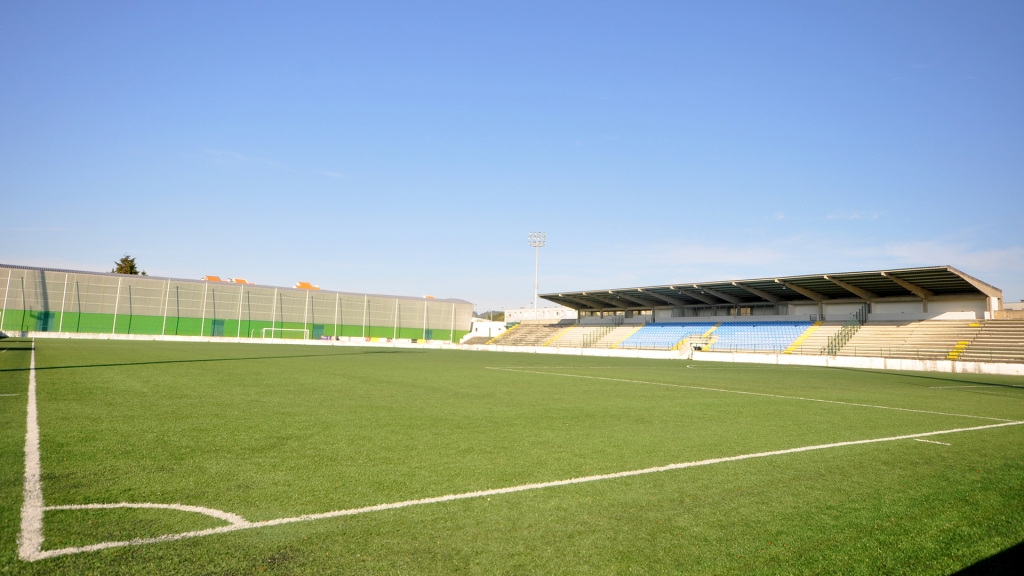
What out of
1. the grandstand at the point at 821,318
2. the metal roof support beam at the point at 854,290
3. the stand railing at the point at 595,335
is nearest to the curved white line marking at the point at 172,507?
the grandstand at the point at 821,318

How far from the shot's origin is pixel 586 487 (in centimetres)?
501

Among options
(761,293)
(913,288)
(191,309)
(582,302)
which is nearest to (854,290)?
(913,288)

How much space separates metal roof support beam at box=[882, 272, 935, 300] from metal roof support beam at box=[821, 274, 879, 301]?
2.67 metres

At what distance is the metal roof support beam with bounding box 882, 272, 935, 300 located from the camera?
124 feet

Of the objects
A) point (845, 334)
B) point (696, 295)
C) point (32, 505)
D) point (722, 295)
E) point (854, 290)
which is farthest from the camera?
point (696, 295)

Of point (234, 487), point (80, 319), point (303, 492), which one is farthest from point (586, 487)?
point (80, 319)

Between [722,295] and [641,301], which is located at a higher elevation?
[722,295]

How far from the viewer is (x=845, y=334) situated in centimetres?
4112

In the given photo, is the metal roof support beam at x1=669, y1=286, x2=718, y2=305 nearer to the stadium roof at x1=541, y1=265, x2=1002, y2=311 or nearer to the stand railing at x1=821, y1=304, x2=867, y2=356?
the stadium roof at x1=541, y1=265, x2=1002, y2=311

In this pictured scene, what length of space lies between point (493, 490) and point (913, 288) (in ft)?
141

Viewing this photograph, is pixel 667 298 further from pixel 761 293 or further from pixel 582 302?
pixel 582 302

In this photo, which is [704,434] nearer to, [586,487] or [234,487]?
[586,487]

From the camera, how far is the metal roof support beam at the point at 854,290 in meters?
40.6

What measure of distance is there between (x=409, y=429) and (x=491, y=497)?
134 inches
